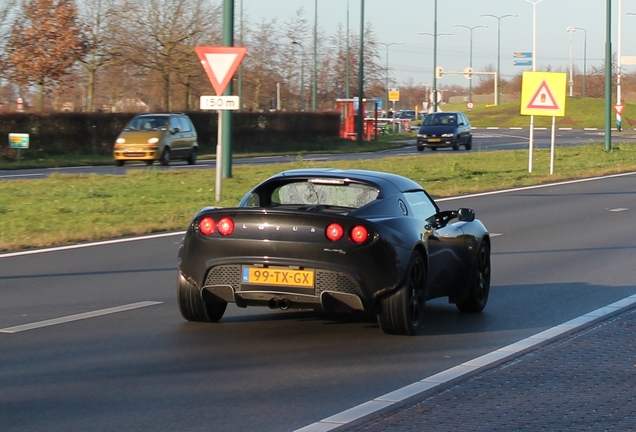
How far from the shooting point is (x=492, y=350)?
7.65m

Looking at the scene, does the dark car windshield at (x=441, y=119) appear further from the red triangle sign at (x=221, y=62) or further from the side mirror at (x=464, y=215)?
the side mirror at (x=464, y=215)

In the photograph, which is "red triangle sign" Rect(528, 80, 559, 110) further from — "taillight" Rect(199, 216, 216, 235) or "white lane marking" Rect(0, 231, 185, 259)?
"taillight" Rect(199, 216, 216, 235)

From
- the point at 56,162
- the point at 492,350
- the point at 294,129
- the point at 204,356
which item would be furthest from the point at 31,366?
the point at 294,129

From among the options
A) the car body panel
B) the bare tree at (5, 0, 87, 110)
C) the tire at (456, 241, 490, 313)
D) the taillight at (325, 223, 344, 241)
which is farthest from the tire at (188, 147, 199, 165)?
the taillight at (325, 223, 344, 241)

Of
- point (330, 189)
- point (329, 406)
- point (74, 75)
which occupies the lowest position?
point (329, 406)

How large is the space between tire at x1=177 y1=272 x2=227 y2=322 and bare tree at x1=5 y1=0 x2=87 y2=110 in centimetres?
3758

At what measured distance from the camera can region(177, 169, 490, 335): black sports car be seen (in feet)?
25.0

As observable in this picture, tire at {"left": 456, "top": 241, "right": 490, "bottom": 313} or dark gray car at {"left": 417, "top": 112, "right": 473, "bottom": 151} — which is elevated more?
dark gray car at {"left": 417, "top": 112, "right": 473, "bottom": 151}

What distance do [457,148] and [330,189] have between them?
136ft

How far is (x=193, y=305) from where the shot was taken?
8289 millimetres

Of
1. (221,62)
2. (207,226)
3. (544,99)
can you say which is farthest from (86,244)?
(544,99)

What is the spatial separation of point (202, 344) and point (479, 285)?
113 inches

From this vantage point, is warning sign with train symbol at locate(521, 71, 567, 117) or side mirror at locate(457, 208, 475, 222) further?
warning sign with train symbol at locate(521, 71, 567, 117)

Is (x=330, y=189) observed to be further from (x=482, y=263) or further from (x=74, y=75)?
(x=74, y=75)
